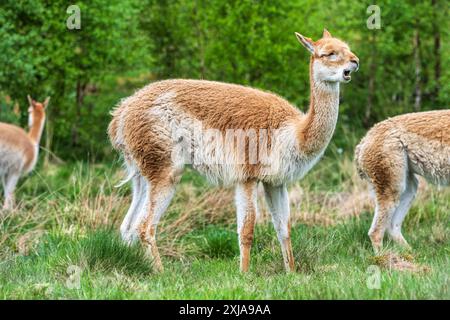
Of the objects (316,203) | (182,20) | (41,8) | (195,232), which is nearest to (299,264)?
(195,232)

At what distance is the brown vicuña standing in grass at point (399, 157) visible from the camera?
906 cm

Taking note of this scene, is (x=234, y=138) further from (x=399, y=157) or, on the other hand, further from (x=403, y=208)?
(x=403, y=208)

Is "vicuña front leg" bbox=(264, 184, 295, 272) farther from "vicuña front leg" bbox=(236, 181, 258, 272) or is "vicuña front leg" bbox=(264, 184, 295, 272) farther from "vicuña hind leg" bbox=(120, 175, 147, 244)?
"vicuña hind leg" bbox=(120, 175, 147, 244)

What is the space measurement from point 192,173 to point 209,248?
12.4 ft

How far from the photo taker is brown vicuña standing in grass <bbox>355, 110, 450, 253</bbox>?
9062 millimetres

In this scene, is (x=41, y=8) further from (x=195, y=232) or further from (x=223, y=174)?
(x=223, y=174)

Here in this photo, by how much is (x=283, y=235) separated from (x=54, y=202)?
3.97 m

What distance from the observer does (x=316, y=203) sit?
1158cm

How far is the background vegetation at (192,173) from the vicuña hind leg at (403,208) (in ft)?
0.93

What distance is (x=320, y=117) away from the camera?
780 centimetres

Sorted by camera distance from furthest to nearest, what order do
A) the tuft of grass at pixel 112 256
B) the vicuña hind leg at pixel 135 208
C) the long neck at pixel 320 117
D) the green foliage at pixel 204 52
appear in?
the green foliage at pixel 204 52 → the vicuña hind leg at pixel 135 208 → the long neck at pixel 320 117 → the tuft of grass at pixel 112 256

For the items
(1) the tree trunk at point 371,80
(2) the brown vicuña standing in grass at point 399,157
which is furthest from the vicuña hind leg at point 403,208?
(1) the tree trunk at point 371,80

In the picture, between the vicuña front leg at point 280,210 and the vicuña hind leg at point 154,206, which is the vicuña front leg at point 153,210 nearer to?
the vicuña hind leg at point 154,206

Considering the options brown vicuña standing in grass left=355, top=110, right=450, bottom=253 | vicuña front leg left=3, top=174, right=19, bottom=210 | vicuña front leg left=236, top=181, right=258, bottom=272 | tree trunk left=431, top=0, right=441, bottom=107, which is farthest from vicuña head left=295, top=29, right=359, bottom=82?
tree trunk left=431, top=0, right=441, bottom=107
